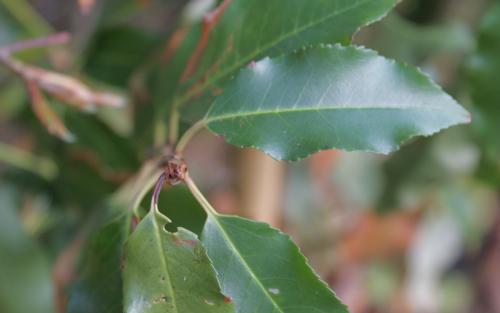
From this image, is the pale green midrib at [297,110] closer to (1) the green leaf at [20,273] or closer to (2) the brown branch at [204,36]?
(2) the brown branch at [204,36]

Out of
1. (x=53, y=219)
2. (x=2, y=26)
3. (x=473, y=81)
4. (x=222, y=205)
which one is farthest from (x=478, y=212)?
(x=2, y=26)

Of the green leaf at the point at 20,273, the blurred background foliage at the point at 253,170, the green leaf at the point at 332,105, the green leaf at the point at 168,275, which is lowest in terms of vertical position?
the green leaf at the point at 168,275

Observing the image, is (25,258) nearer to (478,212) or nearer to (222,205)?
(222,205)

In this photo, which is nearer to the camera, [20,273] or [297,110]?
[297,110]

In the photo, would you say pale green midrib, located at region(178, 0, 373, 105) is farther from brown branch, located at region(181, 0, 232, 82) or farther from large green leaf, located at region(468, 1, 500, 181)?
large green leaf, located at region(468, 1, 500, 181)

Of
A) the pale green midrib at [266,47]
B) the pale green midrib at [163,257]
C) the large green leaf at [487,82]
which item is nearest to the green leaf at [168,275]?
the pale green midrib at [163,257]

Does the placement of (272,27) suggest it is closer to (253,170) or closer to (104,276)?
(104,276)

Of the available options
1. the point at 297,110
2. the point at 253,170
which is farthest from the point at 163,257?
the point at 253,170

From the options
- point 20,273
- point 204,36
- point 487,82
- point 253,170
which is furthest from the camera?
point 253,170
